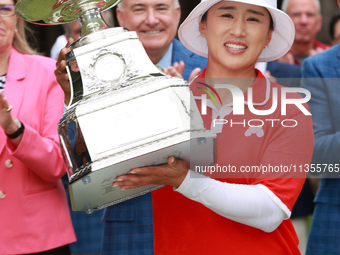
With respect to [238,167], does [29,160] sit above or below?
below

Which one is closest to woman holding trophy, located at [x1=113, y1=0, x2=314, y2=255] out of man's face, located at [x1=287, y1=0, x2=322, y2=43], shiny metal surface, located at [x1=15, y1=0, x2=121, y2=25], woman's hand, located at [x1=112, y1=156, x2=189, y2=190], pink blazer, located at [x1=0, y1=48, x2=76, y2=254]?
woman's hand, located at [x1=112, y1=156, x2=189, y2=190]

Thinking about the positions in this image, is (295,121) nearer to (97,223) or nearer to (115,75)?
(115,75)

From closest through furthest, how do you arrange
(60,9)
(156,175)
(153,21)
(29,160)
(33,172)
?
(156,175) < (60,9) < (29,160) < (33,172) < (153,21)

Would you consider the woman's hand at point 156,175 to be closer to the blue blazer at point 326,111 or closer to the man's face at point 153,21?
the blue blazer at point 326,111

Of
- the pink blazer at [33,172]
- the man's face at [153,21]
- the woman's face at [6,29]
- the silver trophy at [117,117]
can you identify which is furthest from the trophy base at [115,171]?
the man's face at [153,21]

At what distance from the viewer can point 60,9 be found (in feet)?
5.13

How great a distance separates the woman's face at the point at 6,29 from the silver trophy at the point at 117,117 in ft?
2.01

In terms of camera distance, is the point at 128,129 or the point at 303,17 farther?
the point at 303,17

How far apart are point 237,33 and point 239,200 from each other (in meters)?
0.57

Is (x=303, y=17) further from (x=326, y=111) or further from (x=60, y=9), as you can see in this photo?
(x=60, y=9)

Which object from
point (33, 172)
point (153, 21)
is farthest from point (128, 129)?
point (153, 21)

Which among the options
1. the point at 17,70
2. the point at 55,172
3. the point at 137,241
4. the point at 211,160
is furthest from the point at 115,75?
the point at 137,241

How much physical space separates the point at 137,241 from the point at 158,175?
107 cm

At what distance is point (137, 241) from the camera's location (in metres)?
2.37
